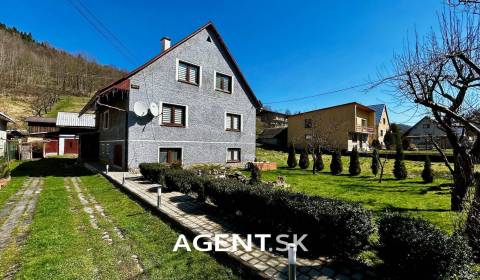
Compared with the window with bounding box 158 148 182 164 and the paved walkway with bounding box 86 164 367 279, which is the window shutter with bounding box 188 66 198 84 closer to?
the window with bounding box 158 148 182 164

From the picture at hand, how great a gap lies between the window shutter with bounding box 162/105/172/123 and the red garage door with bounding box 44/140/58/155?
27437 mm

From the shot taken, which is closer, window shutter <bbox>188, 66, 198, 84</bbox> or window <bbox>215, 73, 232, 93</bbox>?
window shutter <bbox>188, 66, 198, 84</bbox>

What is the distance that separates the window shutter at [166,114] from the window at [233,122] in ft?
16.8

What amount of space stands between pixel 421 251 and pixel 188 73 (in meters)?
17.2

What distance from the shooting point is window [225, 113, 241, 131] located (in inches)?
818

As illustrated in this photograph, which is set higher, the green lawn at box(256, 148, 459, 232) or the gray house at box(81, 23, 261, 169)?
the gray house at box(81, 23, 261, 169)

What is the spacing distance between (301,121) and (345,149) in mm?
8514

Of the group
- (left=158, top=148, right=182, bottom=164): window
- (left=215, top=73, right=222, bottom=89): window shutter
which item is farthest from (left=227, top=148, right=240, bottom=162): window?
(left=215, top=73, right=222, bottom=89): window shutter

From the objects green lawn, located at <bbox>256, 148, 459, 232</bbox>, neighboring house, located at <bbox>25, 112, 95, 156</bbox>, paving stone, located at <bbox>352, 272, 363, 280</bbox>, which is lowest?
green lawn, located at <bbox>256, 148, 459, 232</bbox>

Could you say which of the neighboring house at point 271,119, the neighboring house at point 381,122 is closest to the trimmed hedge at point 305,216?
the neighboring house at point 381,122

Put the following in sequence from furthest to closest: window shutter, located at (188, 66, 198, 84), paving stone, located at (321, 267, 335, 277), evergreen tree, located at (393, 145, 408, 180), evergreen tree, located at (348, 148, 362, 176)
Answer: window shutter, located at (188, 66, 198, 84)
evergreen tree, located at (348, 148, 362, 176)
evergreen tree, located at (393, 145, 408, 180)
paving stone, located at (321, 267, 335, 277)

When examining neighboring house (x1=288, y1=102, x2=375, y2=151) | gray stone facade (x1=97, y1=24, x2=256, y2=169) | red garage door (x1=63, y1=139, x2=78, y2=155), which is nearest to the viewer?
gray stone facade (x1=97, y1=24, x2=256, y2=169)

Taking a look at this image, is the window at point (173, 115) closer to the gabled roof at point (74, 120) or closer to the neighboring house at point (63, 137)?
the neighboring house at point (63, 137)

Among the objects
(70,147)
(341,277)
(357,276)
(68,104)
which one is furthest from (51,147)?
(357,276)
